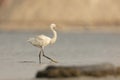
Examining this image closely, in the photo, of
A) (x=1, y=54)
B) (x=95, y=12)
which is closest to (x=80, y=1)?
(x=95, y=12)

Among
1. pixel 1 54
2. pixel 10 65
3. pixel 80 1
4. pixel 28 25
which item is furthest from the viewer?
pixel 80 1

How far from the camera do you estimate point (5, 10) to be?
68.2m

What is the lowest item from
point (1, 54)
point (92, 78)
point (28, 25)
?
point (92, 78)

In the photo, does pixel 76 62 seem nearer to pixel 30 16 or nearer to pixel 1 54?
pixel 1 54

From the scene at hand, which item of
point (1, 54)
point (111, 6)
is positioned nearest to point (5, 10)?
point (111, 6)

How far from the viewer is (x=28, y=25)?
200 feet

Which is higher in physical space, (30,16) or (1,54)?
(30,16)

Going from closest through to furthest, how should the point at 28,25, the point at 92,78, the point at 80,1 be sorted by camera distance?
the point at 92,78
the point at 28,25
the point at 80,1

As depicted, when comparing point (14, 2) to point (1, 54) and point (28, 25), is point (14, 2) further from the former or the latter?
point (1, 54)

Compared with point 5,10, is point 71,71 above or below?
A: below

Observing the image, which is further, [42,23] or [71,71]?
[42,23]

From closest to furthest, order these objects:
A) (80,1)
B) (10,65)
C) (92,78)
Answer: (92,78)
(10,65)
(80,1)

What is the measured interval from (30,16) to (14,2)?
446 centimetres

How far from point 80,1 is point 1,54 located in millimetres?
44392
